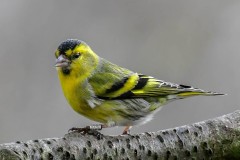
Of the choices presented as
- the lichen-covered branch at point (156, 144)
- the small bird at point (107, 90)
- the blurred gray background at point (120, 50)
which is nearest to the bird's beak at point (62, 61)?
the small bird at point (107, 90)

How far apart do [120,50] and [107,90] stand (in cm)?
285

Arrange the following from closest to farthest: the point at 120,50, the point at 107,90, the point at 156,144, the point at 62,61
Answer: the point at 156,144 → the point at 62,61 → the point at 107,90 → the point at 120,50

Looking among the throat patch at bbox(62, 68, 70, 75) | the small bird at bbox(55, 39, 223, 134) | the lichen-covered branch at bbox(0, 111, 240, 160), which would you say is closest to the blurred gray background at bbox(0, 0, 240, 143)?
the small bird at bbox(55, 39, 223, 134)

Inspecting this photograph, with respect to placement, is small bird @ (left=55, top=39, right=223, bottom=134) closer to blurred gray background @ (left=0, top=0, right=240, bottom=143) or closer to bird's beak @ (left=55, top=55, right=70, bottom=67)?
bird's beak @ (left=55, top=55, right=70, bottom=67)

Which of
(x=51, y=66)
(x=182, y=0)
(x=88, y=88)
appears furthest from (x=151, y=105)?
(x=182, y=0)

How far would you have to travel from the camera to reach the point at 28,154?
3.02 meters

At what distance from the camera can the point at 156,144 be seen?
3.69 metres

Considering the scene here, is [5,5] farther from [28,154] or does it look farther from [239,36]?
[28,154]

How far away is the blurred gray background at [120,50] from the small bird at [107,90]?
72.0 inches

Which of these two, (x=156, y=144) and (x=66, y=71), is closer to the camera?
(x=156, y=144)

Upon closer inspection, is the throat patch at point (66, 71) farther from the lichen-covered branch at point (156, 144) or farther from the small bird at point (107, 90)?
the lichen-covered branch at point (156, 144)

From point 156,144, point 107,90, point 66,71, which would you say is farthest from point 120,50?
point 156,144

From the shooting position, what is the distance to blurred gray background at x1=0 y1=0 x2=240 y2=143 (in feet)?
22.7

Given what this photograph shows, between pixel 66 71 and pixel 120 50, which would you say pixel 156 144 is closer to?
pixel 66 71
